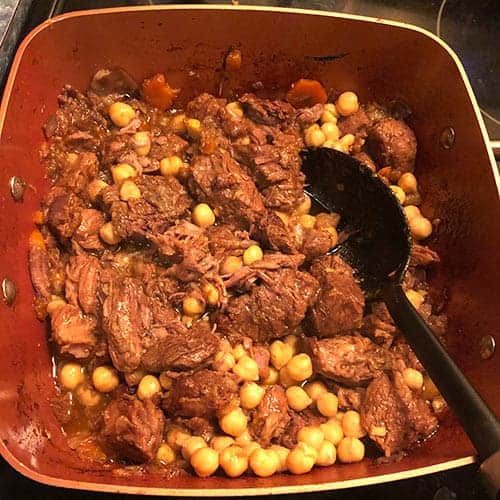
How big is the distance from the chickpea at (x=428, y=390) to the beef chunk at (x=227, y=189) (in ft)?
3.52

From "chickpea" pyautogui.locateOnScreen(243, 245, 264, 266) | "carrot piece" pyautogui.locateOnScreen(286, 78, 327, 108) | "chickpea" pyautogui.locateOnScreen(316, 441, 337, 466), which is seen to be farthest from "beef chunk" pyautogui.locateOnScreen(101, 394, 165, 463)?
"carrot piece" pyautogui.locateOnScreen(286, 78, 327, 108)

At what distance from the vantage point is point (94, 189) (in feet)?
9.19

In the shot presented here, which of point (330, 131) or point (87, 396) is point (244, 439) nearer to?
point (87, 396)

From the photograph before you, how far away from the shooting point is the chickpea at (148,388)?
244 centimetres

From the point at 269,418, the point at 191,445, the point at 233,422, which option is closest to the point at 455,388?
the point at 269,418

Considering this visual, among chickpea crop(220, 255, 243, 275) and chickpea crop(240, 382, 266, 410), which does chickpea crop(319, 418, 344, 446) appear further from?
chickpea crop(220, 255, 243, 275)

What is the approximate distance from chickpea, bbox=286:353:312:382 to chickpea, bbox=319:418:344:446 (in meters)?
0.22

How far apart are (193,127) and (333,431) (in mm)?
1611

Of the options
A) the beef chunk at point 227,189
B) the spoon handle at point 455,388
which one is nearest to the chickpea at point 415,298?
the spoon handle at point 455,388

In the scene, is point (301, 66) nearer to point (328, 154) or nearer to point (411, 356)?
point (328, 154)

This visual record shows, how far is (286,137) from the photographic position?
2924mm

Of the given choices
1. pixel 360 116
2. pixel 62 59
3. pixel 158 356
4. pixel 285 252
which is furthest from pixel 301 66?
pixel 158 356

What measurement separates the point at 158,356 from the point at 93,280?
46cm

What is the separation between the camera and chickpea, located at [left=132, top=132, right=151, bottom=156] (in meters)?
2.91
